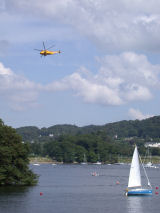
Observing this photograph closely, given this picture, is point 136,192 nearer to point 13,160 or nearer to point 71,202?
point 71,202

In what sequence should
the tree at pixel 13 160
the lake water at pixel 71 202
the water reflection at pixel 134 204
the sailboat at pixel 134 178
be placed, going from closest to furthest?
the lake water at pixel 71 202 < the water reflection at pixel 134 204 < the sailboat at pixel 134 178 < the tree at pixel 13 160

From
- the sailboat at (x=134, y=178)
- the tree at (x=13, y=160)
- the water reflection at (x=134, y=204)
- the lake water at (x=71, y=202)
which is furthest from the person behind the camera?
the tree at (x=13, y=160)

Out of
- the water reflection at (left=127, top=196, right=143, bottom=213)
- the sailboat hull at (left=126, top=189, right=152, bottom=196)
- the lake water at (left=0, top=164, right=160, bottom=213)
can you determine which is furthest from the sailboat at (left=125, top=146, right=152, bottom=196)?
the lake water at (left=0, top=164, right=160, bottom=213)

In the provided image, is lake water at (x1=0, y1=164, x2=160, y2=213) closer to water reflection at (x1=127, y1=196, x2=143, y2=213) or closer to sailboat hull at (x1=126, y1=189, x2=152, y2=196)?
water reflection at (x1=127, y1=196, x2=143, y2=213)

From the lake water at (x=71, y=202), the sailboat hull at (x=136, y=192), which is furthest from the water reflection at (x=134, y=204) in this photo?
the sailboat hull at (x=136, y=192)

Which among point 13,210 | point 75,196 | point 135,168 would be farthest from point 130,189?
point 13,210

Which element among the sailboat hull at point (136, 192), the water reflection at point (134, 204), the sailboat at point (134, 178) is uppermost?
the sailboat at point (134, 178)

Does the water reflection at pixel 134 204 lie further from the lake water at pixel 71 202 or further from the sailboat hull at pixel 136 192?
the sailboat hull at pixel 136 192

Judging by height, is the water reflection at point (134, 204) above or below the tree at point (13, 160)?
below
